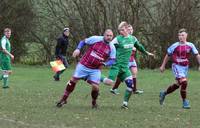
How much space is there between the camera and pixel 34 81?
2148 cm

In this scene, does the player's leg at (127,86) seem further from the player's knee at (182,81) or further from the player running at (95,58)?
the player's knee at (182,81)

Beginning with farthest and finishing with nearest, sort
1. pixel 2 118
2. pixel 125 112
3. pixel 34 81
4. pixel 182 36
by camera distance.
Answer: pixel 34 81 → pixel 182 36 → pixel 125 112 → pixel 2 118

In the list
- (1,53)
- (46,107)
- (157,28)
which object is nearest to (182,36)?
(46,107)

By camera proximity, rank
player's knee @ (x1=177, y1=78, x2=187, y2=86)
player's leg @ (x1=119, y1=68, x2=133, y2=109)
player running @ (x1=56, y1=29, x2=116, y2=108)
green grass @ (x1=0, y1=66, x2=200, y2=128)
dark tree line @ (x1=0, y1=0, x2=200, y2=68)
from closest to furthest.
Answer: green grass @ (x1=0, y1=66, x2=200, y2=128) → player running @ (x1=56, y1=29, x2=116, y2=108) → player's leg @ (x1=119, y1=68, x2=133, y2=109) → player's knee @ (x1=177, y1=78, x2=187, y2=86) → dark tree line @ (x1=0, y1=0, x2=200, y2=68)

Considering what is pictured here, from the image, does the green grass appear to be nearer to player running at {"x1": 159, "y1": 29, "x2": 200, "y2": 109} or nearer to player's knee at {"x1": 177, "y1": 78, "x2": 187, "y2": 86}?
player running at {"x1": 159, "y1": 29, "x2": 200, "y2": 109}

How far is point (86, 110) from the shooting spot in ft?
42.1

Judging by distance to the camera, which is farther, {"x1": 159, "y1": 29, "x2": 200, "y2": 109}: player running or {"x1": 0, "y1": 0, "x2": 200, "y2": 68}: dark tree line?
{"x1": 0, "y1": 0, "x2": 200, "y2": 68}: dark tree line

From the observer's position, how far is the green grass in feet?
35.8

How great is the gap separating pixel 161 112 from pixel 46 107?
8.16 ft

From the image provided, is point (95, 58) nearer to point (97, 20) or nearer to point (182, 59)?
point (182, 59)

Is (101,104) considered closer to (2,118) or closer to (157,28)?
A: (2,118)

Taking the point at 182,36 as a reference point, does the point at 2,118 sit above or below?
below

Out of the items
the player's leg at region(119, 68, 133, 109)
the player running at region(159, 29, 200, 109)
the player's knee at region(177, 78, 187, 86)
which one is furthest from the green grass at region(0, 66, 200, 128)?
the player's knee at region(177, 78, 187, 86)

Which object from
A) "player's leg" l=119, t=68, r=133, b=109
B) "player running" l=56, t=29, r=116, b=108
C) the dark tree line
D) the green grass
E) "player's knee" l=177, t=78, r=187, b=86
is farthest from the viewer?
the dark tree line
